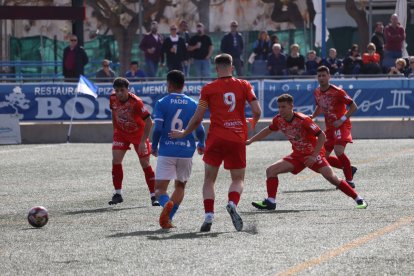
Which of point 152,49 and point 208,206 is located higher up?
point 152,49

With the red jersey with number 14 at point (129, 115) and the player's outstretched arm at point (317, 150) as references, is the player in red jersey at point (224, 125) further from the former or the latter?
the red jersey with number 14 at point (129, 115)

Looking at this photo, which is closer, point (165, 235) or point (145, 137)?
point (165, 235)

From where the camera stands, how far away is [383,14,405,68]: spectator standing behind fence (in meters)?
32.0

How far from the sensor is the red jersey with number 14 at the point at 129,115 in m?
16.5

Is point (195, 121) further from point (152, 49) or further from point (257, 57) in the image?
point (257, 57)

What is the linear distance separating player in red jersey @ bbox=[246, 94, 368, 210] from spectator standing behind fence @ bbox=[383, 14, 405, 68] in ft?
55.1

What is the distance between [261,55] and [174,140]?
64.1 feet

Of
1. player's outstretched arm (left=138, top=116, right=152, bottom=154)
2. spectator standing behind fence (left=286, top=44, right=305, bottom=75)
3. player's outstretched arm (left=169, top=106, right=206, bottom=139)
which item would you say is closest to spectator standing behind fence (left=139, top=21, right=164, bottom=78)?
spectator standing behind fence (left=286, top=44, right=305, bottom=75)

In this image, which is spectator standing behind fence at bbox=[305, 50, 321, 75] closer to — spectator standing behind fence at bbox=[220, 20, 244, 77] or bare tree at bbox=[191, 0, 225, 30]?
spectator standing behind fence at bbox=[220, 20, 244, 77]

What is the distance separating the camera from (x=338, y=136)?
1872 centimetres

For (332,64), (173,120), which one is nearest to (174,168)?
(173,120)

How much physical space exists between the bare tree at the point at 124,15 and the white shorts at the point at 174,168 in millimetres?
30300

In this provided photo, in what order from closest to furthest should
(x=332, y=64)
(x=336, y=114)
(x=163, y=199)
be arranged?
(x=163, y=199) → (x=336, y=114) → (x=332, y=64)

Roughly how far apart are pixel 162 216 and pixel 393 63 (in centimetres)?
2080
